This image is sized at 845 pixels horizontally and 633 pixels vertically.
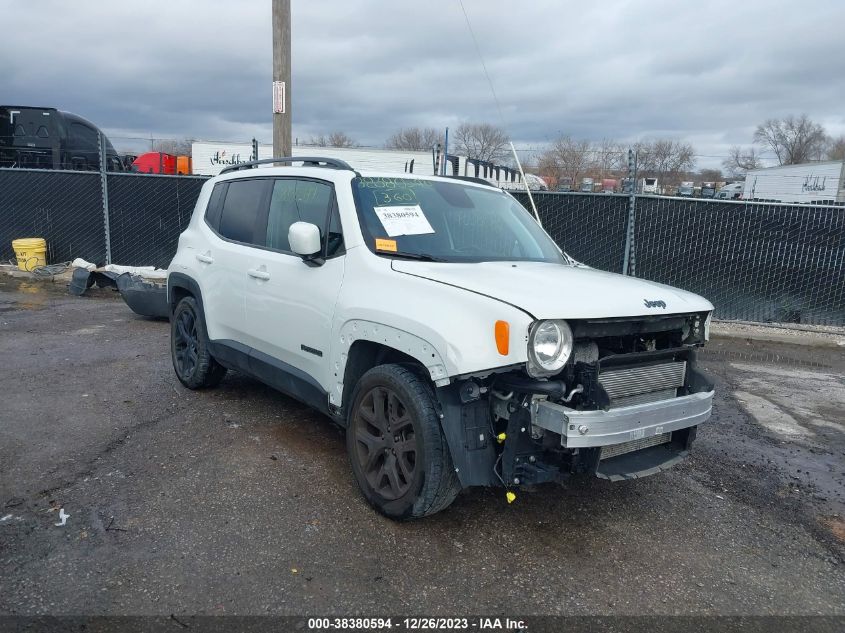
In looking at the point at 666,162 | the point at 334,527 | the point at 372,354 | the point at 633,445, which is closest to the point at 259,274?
the point at 372,354

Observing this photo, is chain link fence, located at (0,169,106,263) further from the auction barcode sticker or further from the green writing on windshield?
the auction barcode sticker

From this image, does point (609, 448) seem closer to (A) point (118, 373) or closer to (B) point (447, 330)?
(B) point (447, 330)

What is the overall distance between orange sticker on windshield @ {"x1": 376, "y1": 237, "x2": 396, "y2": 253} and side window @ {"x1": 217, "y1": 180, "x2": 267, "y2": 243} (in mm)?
1394

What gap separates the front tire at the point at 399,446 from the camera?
3.15 metres

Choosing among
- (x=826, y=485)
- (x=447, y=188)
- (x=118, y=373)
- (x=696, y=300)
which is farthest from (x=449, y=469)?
(x=118, y=373)

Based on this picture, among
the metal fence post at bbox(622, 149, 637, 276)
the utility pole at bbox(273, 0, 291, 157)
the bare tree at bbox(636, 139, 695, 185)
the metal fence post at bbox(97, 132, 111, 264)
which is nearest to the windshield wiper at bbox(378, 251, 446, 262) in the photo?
the utility pole at bbox(273, 0, 291, 157)

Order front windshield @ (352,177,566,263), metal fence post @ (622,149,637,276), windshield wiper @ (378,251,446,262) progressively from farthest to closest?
metal fence post @ (622,149,637,276), front windshield @ (352,177,566,263), windshield wiper @ (378,251,446,262)

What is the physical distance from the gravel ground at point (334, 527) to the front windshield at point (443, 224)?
146 cm

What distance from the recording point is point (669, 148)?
3027cm

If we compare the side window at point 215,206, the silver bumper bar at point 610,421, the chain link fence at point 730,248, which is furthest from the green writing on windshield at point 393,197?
the chain link fence at point 730,248

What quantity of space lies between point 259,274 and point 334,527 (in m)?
1.85

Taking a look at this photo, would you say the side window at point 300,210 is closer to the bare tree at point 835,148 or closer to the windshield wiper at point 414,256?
the windshield wiper at point 414,256

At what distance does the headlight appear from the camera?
2.88 meters

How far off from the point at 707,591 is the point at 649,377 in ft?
3.37
